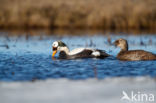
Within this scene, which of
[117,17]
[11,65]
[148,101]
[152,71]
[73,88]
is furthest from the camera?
[117,17]

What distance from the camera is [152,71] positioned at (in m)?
8.15

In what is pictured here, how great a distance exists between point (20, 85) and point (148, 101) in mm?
1988

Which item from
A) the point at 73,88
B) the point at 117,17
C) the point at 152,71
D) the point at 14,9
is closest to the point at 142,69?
the point at 152,71

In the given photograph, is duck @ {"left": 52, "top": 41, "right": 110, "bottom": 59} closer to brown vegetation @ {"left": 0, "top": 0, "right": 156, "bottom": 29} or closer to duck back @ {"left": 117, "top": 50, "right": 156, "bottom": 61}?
duck back @ {"left": 117, "top": 50, "right": 156, "bottom": 61}

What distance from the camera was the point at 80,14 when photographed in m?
25.3

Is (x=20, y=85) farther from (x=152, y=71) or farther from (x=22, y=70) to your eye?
(x=152, y=71)

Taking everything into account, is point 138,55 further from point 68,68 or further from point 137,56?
point 68,68

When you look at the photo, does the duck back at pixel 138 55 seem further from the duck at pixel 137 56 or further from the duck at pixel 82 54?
the duck at pixel 82 54

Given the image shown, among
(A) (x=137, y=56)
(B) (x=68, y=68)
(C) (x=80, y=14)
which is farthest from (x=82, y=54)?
(C) (x=80, y=14)

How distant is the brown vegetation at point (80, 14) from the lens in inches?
962

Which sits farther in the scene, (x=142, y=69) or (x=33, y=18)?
(x=33, y=18)

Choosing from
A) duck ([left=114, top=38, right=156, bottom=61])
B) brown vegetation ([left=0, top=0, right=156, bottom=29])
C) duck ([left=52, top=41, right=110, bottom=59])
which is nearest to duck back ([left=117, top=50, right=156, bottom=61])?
duck ([left=114, top=38, right=156, bottom=61])

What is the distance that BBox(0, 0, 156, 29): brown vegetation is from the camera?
80.2 ft

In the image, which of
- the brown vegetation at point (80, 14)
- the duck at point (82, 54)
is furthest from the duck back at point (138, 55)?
the brown vegetation at point (80, 14)
